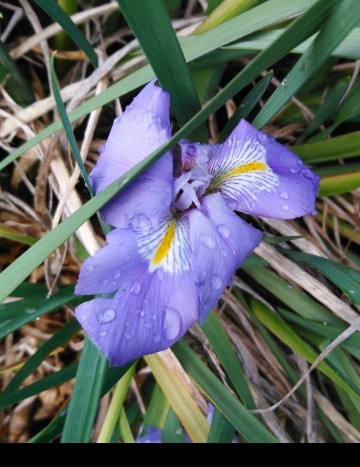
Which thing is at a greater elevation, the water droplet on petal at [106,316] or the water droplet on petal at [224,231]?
the water droplet on petal at [106,316]

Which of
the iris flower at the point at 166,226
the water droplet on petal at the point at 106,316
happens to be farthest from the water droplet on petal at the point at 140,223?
the water droplet on petal at the point at 106,316

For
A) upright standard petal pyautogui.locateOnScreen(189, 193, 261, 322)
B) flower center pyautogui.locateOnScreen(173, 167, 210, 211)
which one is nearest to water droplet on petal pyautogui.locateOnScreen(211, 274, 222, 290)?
upright standard petal pyautogui.locateOnScreen(189, 193, 261, 322)

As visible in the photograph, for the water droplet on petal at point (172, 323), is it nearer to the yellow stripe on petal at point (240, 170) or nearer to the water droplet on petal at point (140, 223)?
the water droplet on petal at point (140, 223)

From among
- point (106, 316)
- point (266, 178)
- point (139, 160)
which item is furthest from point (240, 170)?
point (106, 316)

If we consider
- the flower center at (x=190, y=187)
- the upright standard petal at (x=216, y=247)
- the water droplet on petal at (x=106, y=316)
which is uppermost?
the flower center at (x=190, y=187)

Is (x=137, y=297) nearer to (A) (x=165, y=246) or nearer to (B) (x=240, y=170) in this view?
(A) (x=165, y=246)
